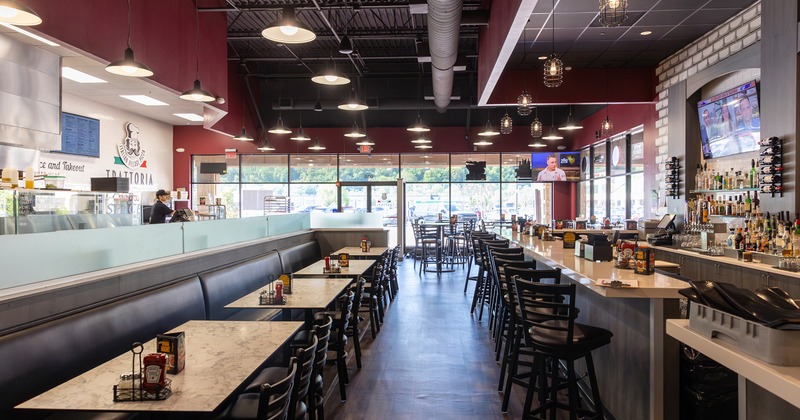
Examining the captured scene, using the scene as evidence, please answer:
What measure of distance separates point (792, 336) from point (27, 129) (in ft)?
22.1

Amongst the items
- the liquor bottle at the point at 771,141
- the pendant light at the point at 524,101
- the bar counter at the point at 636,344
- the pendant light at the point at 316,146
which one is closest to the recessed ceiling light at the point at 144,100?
the pendant light at the point at 316,146

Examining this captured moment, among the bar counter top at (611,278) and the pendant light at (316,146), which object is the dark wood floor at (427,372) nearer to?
the bar counter top at (611,278)

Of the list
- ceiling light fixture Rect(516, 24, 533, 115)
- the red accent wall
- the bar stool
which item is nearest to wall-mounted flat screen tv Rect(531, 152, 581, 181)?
ceiling light fixture Rect(516, 24, 533, 115)

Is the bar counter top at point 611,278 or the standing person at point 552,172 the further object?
the standing person at point 552,172

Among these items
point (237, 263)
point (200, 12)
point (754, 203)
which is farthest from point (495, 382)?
point (200, 12)

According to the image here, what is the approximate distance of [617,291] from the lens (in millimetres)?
2771

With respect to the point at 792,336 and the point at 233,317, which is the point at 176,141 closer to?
the point at 233,317

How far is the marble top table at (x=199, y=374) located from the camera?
6.42 ft

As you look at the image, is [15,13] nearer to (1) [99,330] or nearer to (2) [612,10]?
(1) [99,330]

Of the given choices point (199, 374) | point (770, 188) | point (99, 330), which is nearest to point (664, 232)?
point (770, 188)

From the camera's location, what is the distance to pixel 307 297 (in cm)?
400

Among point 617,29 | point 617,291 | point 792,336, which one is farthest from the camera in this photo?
point 617,29

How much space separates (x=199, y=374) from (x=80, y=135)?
9.00 m

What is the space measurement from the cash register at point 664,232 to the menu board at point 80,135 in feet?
31.9
